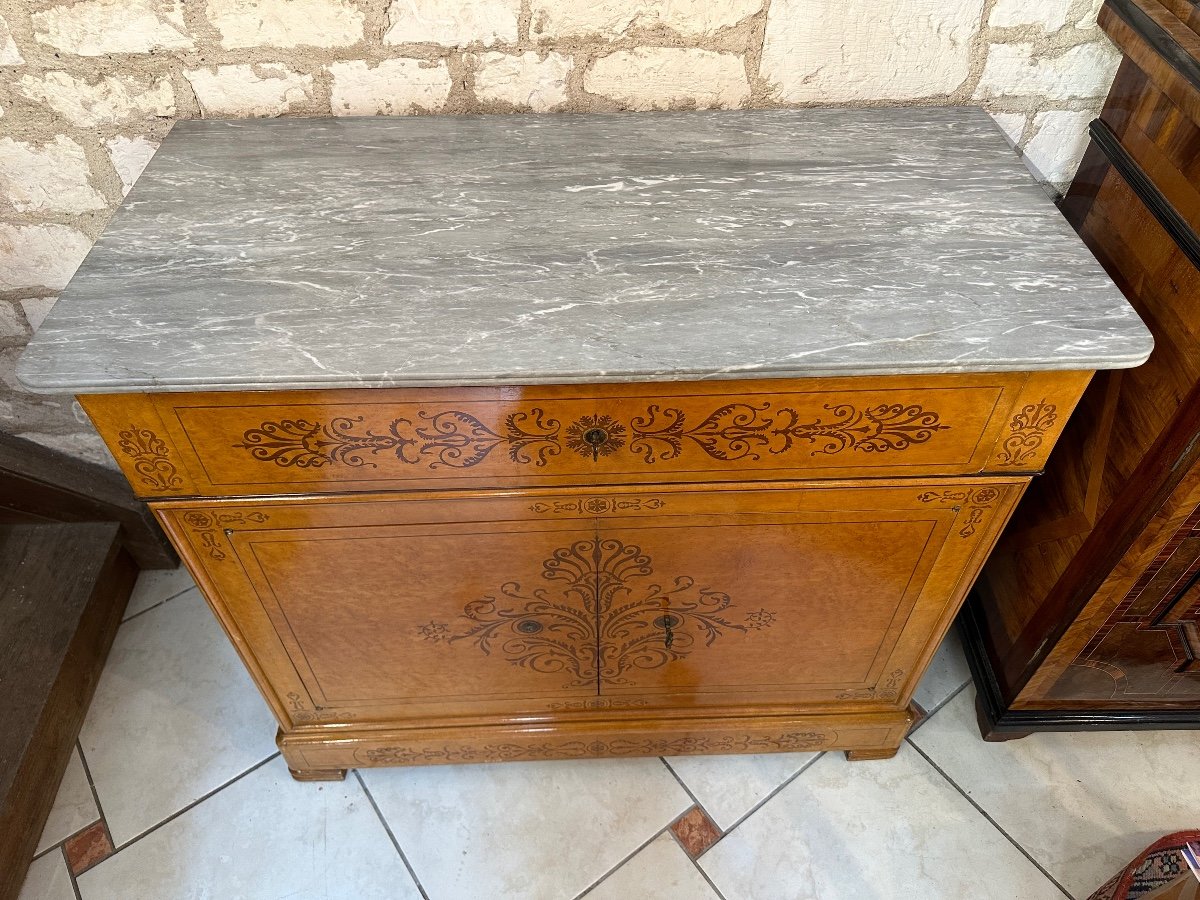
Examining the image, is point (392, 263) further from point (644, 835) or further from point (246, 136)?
point (644, 835)

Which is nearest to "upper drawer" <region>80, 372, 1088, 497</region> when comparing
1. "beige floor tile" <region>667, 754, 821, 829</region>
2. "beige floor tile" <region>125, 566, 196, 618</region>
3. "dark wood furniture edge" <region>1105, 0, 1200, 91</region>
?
"dark wood furniture edge" <region>1105, 0, 1200, 91</region>

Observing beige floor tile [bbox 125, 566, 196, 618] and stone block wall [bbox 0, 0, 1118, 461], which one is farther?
beige floor tile [bbox 125, 566, 196, 618]

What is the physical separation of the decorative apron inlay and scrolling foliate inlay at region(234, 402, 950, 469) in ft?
2.31

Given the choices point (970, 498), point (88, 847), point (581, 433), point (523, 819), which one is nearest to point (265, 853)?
point (88, 847)

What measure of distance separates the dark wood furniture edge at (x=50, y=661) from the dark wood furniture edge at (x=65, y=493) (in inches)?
1.2

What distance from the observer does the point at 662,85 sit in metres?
1.26

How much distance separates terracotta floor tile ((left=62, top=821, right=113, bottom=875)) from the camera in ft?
4.64

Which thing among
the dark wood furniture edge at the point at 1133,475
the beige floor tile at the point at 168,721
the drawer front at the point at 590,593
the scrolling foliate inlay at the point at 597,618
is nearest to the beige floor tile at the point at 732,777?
the drawer front at the point at 590,593

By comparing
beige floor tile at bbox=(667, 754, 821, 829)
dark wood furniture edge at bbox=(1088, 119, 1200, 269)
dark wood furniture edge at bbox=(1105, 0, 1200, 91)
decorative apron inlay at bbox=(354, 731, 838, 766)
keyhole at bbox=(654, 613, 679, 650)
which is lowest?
beige floor tile at bbox=(667, 754, 821, 829)

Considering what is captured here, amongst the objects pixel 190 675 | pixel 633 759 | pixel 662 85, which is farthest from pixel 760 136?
pixel 190 675

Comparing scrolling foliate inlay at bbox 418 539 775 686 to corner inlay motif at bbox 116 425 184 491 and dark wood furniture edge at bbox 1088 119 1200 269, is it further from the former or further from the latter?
dark wood furniture edge at bbox 1088 119 1200 269

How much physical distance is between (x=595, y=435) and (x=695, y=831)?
2.91 ft

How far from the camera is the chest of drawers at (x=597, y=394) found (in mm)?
867

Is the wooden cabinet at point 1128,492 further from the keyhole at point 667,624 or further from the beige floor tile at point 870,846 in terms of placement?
the keyhole at point 667,624
